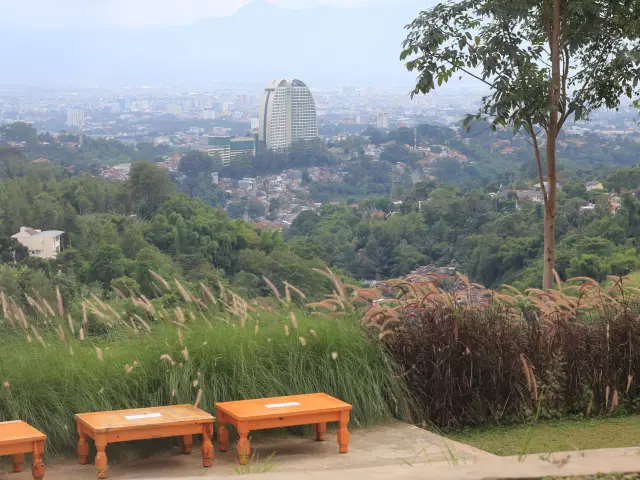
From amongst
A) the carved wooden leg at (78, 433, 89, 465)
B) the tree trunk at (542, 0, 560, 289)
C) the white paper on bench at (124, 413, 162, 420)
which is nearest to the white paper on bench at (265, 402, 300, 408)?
the white paper on bench at (124, 413, 162, 420)

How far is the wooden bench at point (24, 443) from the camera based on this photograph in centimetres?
426

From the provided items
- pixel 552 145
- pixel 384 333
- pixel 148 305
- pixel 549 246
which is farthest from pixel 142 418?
pixel 552 145

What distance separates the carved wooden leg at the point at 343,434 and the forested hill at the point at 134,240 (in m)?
24.4

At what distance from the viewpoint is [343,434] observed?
196 inches

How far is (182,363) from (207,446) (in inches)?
30.2

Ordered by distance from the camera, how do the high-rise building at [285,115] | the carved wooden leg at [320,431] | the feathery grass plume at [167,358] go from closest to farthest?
the feathery grass plume at [167,358] < the carved wooden leg at [320,431] < the high-rise building at [285,115]

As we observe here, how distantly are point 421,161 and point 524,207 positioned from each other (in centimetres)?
3421

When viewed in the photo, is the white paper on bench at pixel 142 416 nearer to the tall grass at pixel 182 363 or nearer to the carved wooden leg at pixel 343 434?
the tall grass at pixel 182 363

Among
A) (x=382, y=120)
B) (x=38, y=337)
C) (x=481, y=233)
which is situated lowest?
(x=481, y=233)

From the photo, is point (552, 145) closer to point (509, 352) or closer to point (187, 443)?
point (509, 352)

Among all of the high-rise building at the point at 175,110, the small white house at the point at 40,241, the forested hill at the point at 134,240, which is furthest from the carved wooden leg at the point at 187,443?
the high-rise building at the point at 175,110

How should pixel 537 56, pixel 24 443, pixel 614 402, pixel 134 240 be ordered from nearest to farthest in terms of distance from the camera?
pixel 24 443 < pixel 614 402 < pixel 537 56 < pixel 134 240

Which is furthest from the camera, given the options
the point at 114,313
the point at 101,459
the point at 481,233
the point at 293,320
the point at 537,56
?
the point at 481,233

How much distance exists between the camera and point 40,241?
41.8 metres
